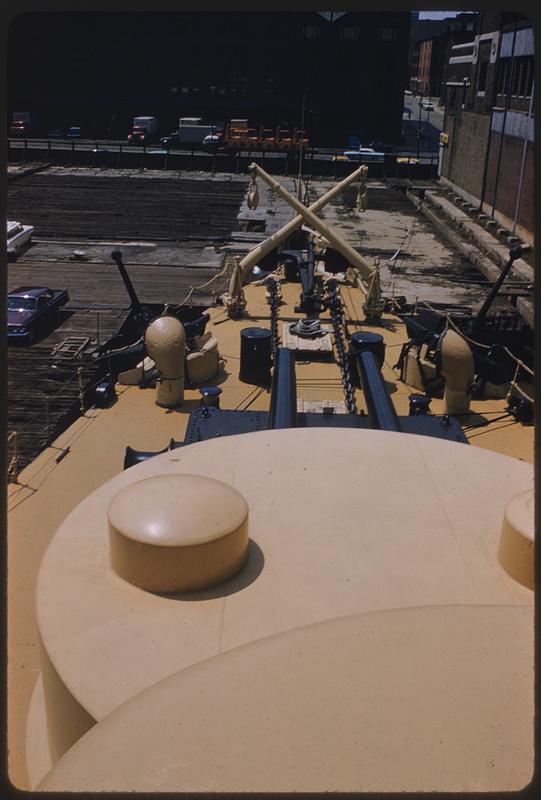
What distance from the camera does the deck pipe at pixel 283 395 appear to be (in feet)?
43.3

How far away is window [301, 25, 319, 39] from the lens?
6762 cm

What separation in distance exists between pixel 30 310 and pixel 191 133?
51792mm

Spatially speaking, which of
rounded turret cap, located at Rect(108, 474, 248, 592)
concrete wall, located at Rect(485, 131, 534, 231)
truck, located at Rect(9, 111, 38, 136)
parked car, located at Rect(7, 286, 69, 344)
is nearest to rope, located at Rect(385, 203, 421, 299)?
concrete wall, located at Rect(485, 131, 534, 231)

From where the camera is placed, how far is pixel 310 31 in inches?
2766

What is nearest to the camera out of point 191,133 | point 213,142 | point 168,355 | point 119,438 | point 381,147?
point 119,438

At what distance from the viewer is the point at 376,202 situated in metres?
65.2

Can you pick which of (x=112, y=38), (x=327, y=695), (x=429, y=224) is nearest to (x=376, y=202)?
(x=429, y=224)

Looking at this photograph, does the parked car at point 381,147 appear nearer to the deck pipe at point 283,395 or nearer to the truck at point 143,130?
the truck at point 143,130

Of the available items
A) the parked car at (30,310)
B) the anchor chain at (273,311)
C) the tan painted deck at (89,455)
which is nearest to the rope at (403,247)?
the anchor chain at (273,311)

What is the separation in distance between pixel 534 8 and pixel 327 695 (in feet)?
8.63

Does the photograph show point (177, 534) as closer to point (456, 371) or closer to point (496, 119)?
point (456, 371)

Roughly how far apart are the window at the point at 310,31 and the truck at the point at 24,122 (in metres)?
27.7

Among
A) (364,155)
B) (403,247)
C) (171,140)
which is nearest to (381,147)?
(364,155)

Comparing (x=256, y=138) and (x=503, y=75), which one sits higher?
(x=503, y=75)
